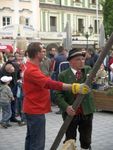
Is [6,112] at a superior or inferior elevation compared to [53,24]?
inferior

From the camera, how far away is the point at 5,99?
9.97 metres

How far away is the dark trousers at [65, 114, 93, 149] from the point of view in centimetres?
608

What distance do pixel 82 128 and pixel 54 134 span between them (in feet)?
9.06

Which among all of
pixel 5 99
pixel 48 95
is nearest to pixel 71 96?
pixel 48 95

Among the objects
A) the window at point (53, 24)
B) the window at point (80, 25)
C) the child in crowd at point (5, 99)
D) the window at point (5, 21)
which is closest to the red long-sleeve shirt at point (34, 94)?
the child in crowd at point (5, 99)

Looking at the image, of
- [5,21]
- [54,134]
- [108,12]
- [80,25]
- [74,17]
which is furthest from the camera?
[80,25]

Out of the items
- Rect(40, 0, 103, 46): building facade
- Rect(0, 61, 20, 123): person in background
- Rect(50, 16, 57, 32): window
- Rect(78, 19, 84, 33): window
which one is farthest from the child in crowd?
Rect(78, 19, 84, 33): window

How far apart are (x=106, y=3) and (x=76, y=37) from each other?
4.40 metres

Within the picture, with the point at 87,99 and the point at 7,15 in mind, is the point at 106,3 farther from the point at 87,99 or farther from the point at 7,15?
the point at 87,99

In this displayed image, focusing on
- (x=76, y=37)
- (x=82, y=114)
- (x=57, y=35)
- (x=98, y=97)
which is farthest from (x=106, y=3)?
(x=82, y=114)

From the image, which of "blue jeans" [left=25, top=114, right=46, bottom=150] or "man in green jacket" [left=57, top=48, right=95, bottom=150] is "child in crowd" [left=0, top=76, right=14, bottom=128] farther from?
"blue jeans" [left=25, top=114, right=46, bottom=150]

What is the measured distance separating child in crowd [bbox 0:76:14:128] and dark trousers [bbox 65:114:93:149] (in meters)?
3.92

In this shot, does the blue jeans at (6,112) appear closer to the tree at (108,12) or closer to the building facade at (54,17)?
the building facade at (54,17)

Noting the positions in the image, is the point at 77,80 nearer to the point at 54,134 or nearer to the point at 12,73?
the point at 54,134
